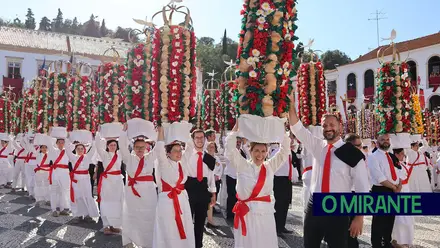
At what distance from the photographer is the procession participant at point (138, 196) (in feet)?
20.9

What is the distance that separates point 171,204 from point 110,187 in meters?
2.89

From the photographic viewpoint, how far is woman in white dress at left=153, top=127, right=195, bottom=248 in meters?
5.42

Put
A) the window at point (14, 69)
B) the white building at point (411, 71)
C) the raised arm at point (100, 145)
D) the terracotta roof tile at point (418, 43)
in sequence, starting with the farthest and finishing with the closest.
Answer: the window at point (14, 69), the terracotta roof tile at point (418, 43), the white building at point (411, 71), the raised arm at point (100, 145)

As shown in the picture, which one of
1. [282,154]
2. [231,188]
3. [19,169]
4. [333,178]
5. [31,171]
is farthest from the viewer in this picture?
[19,169]

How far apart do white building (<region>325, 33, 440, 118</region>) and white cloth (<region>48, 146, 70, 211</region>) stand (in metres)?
21.0

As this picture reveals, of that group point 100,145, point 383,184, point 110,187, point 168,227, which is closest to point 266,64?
point 168,227

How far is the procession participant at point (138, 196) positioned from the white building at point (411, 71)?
2253cm

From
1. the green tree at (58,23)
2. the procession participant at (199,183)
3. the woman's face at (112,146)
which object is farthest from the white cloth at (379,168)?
the green tree at (58,23)

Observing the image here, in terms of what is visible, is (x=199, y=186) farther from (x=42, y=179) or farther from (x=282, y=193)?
(x=42, y=179)

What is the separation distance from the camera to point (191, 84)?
589 centimetres

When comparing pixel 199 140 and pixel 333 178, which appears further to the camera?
pixel 199 140

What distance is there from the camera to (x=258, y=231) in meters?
4.47

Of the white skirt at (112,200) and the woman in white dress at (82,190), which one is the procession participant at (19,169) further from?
the white skirt at (112,200)

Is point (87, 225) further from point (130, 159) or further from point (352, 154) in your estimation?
point (352, 154)
